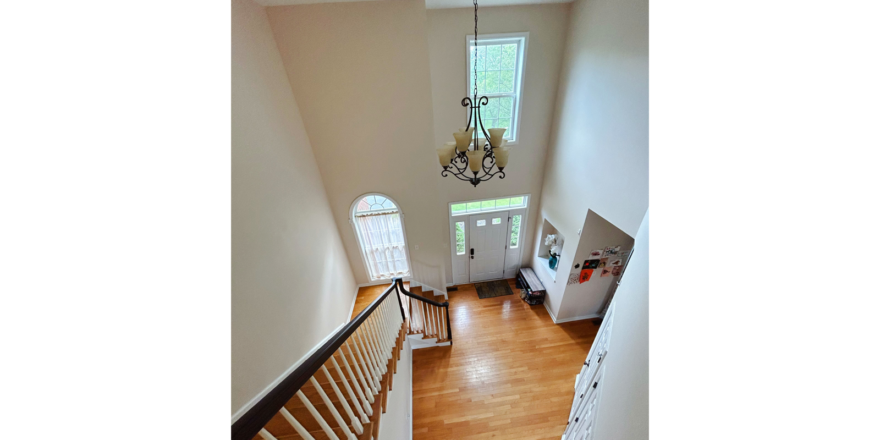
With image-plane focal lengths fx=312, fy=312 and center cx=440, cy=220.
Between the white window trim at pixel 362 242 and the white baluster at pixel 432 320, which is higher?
the white window trim at pixel 362 242

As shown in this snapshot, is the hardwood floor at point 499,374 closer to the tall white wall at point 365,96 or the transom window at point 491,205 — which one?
the transom window at point 491,205

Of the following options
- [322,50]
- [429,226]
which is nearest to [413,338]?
[429,226]

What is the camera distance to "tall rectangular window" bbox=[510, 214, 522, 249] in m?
5.31

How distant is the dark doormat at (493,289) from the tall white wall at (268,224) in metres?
2.67

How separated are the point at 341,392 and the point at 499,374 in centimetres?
262

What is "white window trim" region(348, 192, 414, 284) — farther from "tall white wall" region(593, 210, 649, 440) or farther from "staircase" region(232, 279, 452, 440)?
"tall white wall" region(593, 210, 649, 440)

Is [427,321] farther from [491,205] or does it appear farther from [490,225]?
[491,205]

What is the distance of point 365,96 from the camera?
11.5 ft

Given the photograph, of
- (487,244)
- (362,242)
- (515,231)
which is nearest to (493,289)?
(487,244)

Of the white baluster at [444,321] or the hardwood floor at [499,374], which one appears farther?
the white baluster at [444,321]

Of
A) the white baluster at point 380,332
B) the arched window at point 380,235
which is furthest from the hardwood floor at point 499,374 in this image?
the white baluster at point 380,332

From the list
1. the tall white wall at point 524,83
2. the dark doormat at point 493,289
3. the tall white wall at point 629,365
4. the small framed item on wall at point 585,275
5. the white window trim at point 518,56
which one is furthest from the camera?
the dark doormat at point 493,289

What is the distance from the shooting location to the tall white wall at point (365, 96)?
3131mm
